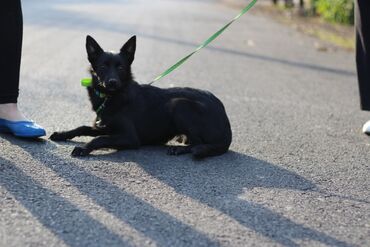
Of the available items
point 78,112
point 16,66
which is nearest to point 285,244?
point 16,66

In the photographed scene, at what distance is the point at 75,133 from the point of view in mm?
4469

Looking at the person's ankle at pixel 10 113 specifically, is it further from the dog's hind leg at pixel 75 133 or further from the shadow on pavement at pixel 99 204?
the shadow on pavement at pixel 99 204

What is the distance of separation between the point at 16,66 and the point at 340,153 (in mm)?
2498

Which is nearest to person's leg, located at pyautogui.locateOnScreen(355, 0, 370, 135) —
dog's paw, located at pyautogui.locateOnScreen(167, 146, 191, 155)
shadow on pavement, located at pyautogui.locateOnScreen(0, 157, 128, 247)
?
dog's paw, located at pyautogui.locateOnScreen(167, 146, 191, 155)

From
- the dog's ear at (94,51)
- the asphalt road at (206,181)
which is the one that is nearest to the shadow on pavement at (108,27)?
the asphalt road at (206,181)

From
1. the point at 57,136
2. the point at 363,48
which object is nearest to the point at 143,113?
the point at 57,136

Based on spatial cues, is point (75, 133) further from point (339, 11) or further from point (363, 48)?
point (339, 11)

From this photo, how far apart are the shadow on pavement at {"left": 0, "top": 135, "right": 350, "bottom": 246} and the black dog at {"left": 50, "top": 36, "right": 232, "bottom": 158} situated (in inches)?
4.6

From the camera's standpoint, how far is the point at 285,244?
9.30 feet

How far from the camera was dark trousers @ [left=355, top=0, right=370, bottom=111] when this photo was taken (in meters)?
5.20

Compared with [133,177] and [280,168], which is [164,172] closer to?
[133,177]

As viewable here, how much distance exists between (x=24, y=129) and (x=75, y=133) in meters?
0.37

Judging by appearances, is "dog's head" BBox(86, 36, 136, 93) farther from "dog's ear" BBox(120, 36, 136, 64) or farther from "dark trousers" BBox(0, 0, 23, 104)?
"dark trousers" BBox(0, 0, 23, 104)

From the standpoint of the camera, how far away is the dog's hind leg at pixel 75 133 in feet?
14.6
